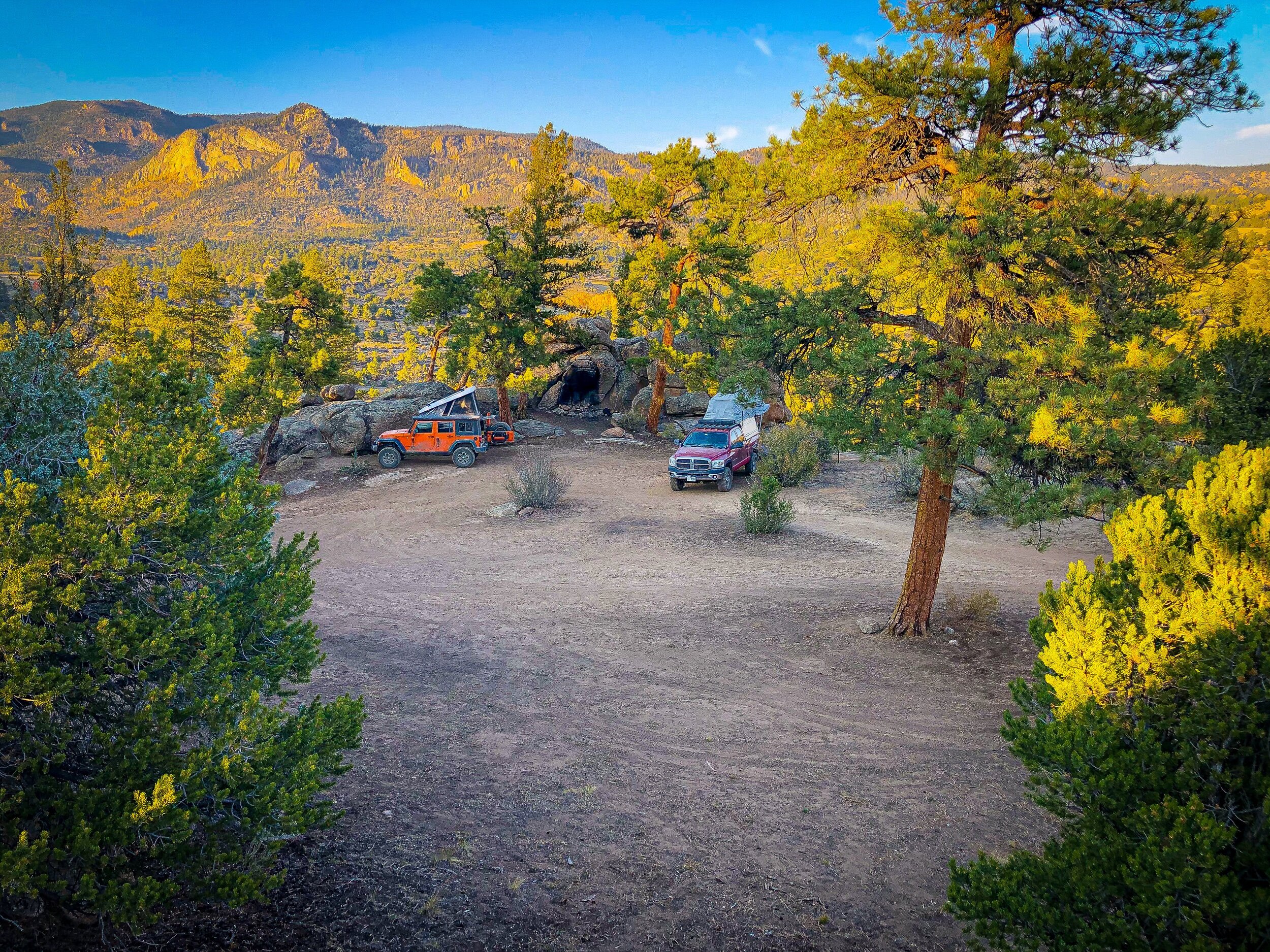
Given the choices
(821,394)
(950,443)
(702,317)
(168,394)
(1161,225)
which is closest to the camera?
(168,394)

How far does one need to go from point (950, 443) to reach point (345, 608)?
922 centimetres

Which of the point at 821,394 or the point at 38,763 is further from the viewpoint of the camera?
the point at 821,394

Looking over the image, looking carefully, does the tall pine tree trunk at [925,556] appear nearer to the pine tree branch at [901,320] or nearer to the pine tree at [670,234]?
the pine tree branch at [901,320]

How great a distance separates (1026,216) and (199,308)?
35585 millimetres

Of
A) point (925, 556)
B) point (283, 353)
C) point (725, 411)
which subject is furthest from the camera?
point (283, 353)

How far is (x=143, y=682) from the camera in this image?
3.13 metres

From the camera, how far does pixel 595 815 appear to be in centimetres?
511

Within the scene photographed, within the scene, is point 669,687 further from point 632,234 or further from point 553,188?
point 553,188

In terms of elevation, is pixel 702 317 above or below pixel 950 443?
above

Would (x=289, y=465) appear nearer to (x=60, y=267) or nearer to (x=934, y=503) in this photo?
(x=60, y=267)

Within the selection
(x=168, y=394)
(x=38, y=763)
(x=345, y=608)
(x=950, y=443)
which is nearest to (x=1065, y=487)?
(x=950, y=443)

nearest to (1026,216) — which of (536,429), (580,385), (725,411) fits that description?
(725,411)

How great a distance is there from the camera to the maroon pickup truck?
19578 mm

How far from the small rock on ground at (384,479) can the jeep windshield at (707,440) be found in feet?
32.1
